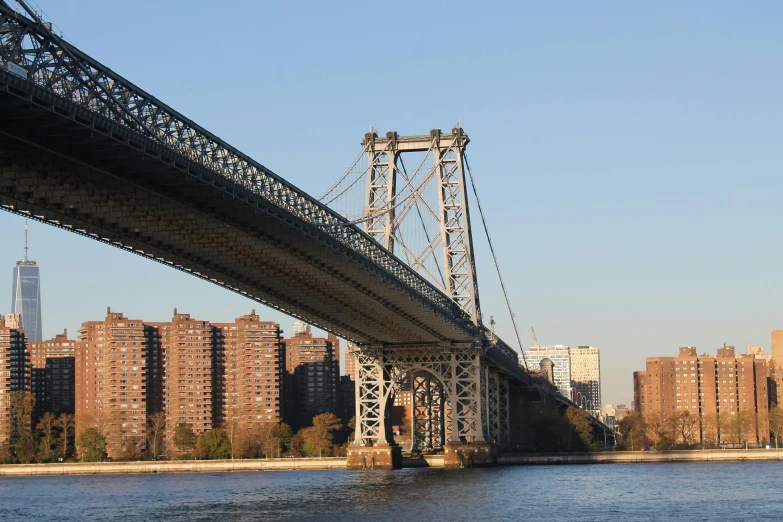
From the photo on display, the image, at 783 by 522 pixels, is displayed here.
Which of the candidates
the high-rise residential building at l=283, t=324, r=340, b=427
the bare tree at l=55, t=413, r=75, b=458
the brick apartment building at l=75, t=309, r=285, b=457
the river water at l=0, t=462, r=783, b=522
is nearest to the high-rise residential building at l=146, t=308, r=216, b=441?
the brick apartment building at l=75, t=309, r=285, b=457

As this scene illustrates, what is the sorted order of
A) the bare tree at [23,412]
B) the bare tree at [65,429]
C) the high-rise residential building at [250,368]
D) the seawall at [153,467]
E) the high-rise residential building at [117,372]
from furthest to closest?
the high-rise residential building at [250,368] < the high-rise residential building at [117,372] < the bare tree at [23,412] < the bare tree at [65,429] < the seawall at [153,467]

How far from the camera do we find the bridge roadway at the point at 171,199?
32.5 m

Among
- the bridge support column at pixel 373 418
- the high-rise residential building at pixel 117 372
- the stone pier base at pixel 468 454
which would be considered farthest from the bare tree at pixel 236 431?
the stone pier base at pixel 468 454

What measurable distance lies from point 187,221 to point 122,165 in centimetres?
854

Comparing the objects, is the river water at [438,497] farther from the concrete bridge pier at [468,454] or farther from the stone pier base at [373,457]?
the stone pier base at [373,457]

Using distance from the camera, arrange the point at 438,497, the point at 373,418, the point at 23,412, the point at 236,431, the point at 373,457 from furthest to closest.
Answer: the point at 23,412 → the point at 236,431 → the point at 373,418 → the point at 373,457 → the point at 438,497

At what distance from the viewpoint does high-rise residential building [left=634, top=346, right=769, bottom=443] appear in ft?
599

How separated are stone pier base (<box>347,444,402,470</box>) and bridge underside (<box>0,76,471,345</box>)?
12.0 metres

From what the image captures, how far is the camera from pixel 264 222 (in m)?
47.5

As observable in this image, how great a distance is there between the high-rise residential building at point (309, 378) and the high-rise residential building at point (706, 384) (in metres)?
49.0

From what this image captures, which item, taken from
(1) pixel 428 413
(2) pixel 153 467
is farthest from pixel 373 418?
(2) pixel 153 467

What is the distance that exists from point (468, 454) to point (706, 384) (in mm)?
116701

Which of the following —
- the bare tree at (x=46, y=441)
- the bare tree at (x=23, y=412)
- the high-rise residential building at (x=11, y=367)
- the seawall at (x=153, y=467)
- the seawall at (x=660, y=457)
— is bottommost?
the seawall at (x=153, y=467)

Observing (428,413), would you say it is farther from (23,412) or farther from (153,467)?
(23,412)
